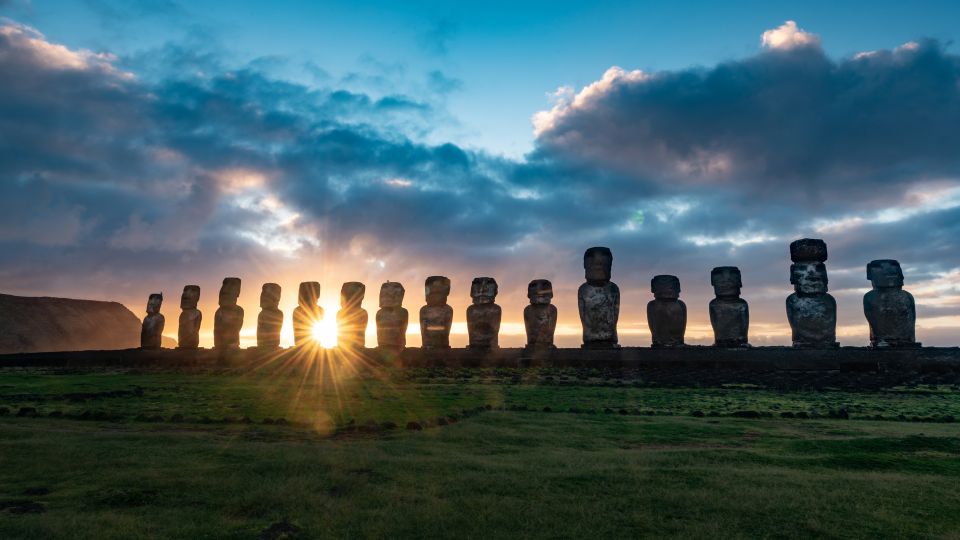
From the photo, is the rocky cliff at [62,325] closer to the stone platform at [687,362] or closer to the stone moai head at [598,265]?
the stone platform at [687,362]

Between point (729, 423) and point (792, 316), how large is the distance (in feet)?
42.2

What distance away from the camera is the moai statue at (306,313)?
922 inches

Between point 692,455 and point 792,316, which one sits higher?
point 792,316

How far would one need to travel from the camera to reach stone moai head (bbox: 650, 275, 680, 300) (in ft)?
62.1

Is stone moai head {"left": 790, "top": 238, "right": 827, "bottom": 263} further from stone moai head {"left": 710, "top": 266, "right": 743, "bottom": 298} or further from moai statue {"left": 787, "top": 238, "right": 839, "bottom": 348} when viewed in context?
stone moai head {"left": 710, "top": 266, "right": 743, "bottom": 298}

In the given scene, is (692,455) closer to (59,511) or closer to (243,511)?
(243,511)

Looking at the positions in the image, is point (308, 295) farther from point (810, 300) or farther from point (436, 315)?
point (810, 300)

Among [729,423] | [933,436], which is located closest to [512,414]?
[729,423]

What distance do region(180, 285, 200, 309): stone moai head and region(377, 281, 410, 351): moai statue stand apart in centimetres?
919

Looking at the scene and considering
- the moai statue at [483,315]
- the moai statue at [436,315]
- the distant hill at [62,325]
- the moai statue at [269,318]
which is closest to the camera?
the moai statue at [483,315]

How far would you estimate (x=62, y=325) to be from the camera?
48906 mm

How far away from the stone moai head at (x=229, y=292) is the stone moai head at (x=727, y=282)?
18.4 m

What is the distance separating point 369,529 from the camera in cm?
304

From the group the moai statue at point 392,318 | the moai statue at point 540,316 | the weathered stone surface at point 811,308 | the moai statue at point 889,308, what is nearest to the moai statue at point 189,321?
the moai statue at point 392,318
